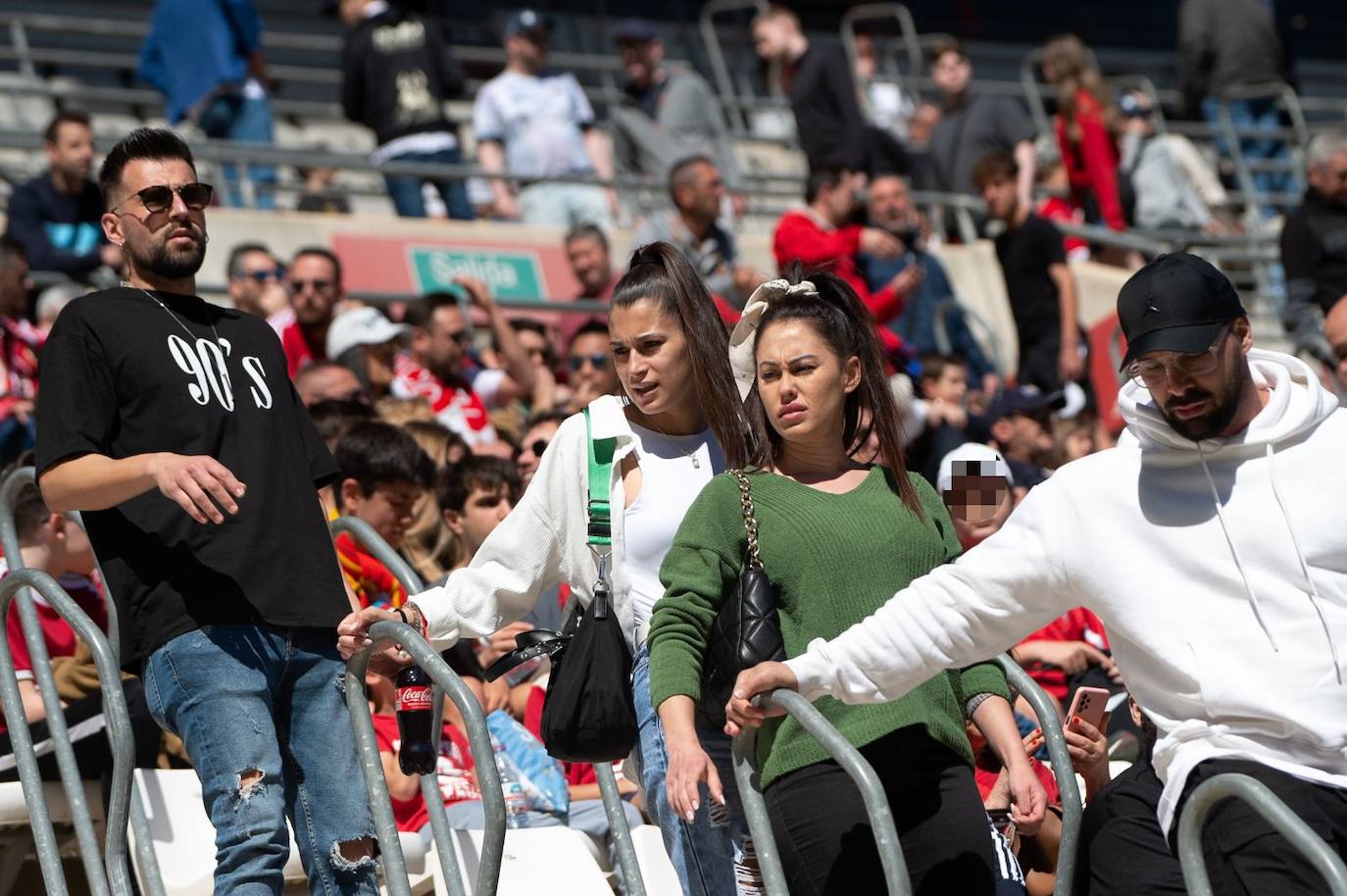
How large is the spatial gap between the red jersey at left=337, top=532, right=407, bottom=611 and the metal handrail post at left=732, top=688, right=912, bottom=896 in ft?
8.07

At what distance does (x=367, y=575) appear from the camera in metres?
6.71

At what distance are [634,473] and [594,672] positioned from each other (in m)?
0.53

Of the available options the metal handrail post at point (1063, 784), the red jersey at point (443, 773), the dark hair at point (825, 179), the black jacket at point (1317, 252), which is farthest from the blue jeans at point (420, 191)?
the metal handrail post at point (1063, 784)

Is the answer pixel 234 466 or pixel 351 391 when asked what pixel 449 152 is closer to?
pixel 351 391

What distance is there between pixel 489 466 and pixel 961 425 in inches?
121

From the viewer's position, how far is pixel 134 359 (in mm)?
4922

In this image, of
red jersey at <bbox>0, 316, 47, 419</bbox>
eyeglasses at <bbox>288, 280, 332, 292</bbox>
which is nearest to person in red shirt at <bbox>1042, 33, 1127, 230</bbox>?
eyeglasses at <bbox>288, 280, 332, 292</bbox>

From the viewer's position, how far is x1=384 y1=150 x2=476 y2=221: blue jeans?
12.5 metres

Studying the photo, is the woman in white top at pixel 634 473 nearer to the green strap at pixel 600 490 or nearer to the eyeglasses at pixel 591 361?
the green strap at pixel 600 490

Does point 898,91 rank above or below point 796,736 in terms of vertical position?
above

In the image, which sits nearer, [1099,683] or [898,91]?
[1099,683]

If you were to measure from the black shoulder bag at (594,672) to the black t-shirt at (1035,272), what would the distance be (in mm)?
6699

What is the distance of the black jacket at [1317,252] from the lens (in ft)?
32.5

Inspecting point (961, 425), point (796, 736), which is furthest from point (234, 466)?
point (961, 425)
